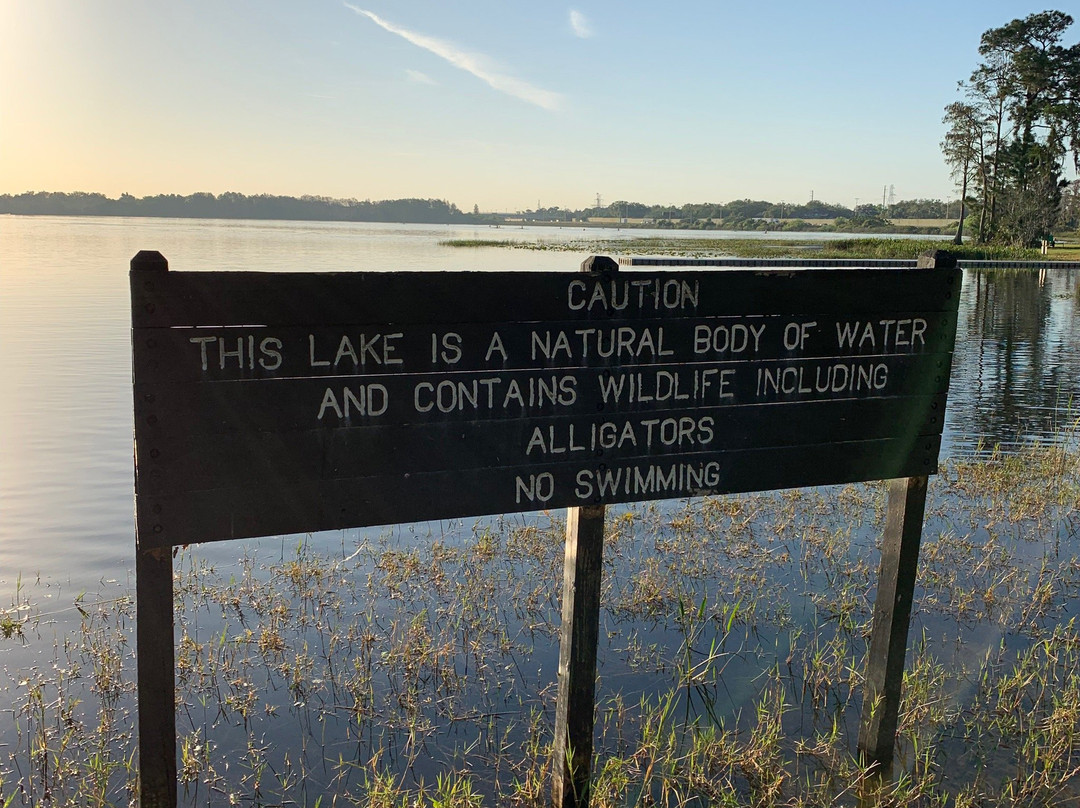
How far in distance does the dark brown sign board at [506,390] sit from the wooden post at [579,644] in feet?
0.64

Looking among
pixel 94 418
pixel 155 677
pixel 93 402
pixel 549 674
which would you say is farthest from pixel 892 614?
pixel 93 402

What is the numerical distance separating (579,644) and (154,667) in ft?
6.30

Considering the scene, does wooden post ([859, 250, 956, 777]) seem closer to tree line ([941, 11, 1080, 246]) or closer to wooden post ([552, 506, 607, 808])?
wooden post ([552, 506, 607, 808])

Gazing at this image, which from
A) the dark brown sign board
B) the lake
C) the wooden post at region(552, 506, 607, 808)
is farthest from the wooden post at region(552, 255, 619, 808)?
the lake

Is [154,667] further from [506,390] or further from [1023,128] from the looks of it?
[1023,128]

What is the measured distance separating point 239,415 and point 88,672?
4079 mm

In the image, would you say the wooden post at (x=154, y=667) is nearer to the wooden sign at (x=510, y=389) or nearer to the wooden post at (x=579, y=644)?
the wooden sign at (x=510, y=389)

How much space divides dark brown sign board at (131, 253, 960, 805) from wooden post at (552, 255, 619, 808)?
7.7 inches

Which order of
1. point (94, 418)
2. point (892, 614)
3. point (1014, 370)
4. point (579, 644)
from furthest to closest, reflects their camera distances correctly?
1. point (1014, 370)
2. point (94, 418)
3. point (892, 614)
4. point (579, 644)

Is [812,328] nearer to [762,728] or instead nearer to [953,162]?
[762,728]

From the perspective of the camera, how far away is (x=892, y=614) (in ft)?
17.0

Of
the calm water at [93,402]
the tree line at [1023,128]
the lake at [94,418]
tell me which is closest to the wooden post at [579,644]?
the lake at [94,418]

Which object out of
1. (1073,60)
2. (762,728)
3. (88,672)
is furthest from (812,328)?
(1073,60)

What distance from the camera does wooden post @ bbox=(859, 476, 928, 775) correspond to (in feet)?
17.1
